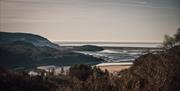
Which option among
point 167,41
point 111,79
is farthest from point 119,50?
point 111,79

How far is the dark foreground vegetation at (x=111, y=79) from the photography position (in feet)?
12.7

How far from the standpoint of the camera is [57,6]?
5.22 metres

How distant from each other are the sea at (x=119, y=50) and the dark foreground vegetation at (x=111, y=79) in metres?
0.13

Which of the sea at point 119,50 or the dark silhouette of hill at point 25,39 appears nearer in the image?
the dark silhouette of hill at point 25,39

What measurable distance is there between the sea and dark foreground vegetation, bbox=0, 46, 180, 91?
0.13 metres

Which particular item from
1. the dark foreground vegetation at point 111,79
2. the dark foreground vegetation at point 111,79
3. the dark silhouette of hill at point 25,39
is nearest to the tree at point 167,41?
the dark foreground vegetation at point 111,79

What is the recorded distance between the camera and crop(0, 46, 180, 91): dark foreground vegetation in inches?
152

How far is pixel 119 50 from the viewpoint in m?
5.48

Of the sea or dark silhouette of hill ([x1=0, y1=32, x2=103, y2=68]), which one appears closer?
dark silhouette of hill ([x1=0, y1=32, x2=103, y2=68])

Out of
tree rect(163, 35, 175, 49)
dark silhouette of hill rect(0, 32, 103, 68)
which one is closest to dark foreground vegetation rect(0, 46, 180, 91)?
dark silhouette of hill rect(0, 32, 103, 68)

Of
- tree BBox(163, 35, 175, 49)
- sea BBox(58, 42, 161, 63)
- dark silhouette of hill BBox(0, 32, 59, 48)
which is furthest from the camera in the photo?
tree BBox(163, 35, 175, 49)

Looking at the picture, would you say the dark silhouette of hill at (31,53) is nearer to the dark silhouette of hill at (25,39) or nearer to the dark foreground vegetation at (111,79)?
the dark silhouette of hill at (25,39)

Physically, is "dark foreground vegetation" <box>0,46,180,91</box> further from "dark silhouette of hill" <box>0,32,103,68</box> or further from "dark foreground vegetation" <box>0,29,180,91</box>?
"dark silhouette of hill" <box>0,32,103,68</box>

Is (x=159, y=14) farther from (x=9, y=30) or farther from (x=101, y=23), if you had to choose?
(x=9, y=30)
